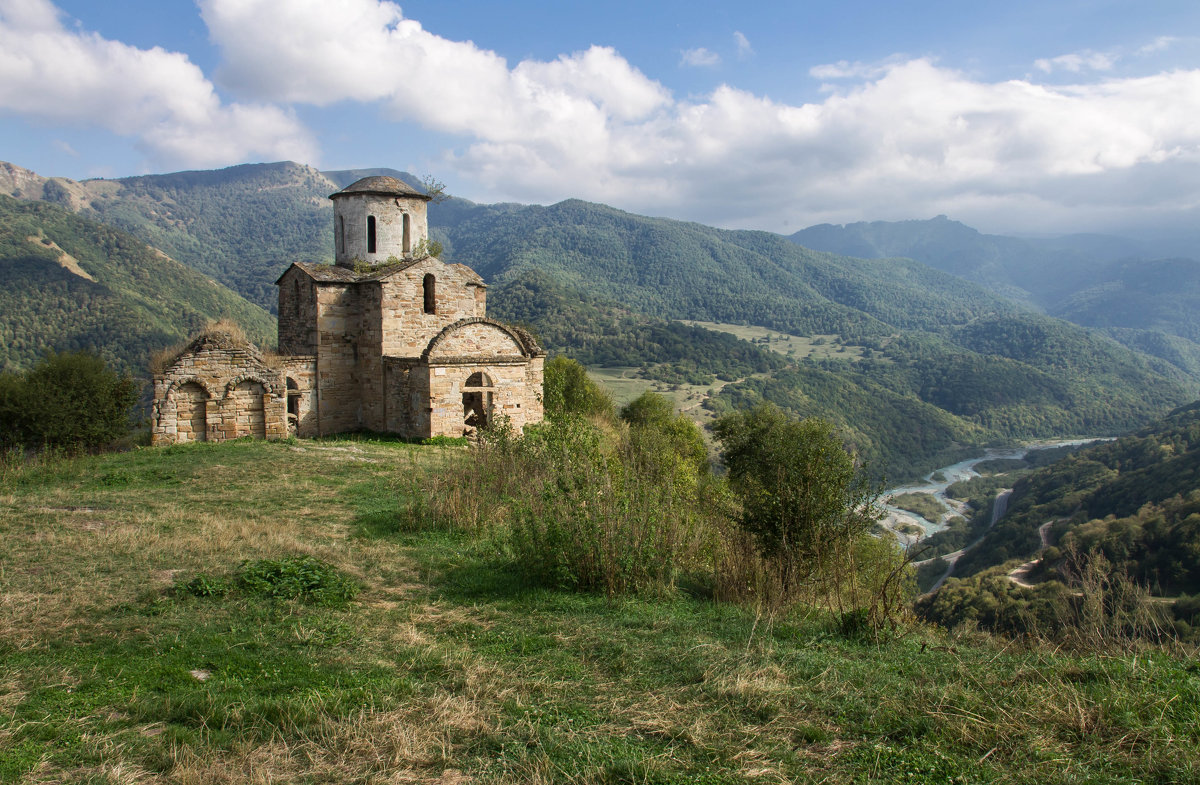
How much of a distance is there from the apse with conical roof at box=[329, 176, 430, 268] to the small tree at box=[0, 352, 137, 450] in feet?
23.4

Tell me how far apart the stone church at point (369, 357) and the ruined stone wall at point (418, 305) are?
3 cm

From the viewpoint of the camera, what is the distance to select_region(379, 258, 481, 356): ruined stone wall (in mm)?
19016

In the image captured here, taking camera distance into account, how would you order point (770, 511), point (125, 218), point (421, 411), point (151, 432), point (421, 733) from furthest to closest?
point (125, 218), point (421, 411), point (151, 432), point (770, 511), point (421, 733)

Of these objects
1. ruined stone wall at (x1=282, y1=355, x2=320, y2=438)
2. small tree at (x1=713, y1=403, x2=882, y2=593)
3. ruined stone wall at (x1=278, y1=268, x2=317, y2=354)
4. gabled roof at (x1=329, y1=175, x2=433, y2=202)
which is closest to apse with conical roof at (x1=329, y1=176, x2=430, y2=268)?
gabled roof at (x1=329, y1=175, x2=433, y2=202)

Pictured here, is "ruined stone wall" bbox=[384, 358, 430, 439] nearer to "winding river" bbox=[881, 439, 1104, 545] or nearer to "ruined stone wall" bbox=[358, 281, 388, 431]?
"ruined stone wall" bbox=[358, 281, 388, 431]

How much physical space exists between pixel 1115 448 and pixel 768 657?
7669cm

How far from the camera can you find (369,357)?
63.7ft

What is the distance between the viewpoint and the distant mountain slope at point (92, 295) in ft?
159

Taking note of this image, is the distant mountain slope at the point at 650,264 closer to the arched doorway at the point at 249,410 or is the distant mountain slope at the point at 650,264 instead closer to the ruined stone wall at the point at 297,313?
the ruined stone wall at the point at 297,313

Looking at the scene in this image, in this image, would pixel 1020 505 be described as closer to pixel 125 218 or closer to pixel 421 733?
pixel 421 733

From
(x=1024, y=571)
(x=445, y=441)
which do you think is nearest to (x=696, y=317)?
(x=1024, y=571)

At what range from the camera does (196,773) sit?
10.7 ft

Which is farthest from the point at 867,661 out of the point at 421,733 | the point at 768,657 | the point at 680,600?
the point at 421,733

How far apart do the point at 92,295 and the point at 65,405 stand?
164ft
